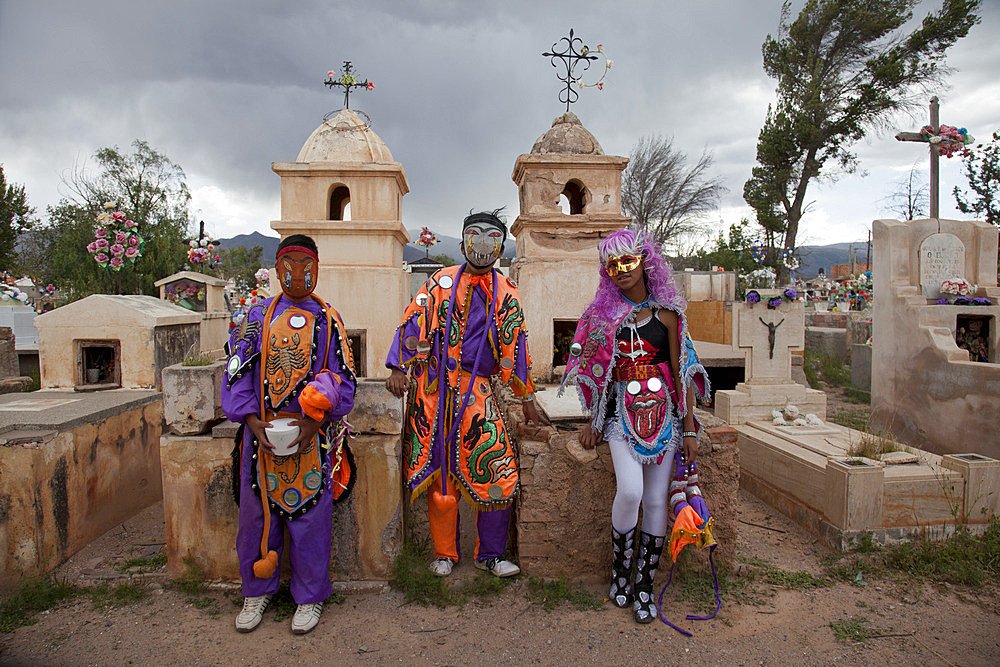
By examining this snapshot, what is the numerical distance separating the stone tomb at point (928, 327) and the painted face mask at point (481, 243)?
20.3ft

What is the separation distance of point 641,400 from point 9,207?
21032 millimetres

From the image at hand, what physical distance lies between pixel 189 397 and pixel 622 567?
283cm

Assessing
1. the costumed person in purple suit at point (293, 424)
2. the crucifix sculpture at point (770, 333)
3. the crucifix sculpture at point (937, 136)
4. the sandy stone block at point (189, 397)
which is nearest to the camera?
the costumed person in purple suit at point (293, 424)

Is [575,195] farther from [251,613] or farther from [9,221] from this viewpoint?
→ [9,221]

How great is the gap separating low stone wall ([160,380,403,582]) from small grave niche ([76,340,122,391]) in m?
2.90

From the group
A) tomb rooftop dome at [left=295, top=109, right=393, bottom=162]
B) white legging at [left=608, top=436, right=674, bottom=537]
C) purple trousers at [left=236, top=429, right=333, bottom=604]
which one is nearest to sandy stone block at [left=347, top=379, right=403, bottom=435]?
purple trousers at [left=236, top=429, right=333, bottom=604]

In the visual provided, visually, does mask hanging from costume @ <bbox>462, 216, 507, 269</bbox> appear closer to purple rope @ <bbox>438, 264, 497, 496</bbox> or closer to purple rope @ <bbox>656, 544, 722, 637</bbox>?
purple rope @ <bbox>438, 264, 497, 496</bbox>

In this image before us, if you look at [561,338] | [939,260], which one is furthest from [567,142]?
[939,260]

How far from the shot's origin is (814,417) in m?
6.00

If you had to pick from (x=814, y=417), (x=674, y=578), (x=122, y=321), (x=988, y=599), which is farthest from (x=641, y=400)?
(x=122, y=321)

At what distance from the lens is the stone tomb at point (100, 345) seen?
5.66m

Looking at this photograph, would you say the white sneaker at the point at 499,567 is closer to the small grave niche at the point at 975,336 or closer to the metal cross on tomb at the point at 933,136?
the small grave niche at the point at 975,336

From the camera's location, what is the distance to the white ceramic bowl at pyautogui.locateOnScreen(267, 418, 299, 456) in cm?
292

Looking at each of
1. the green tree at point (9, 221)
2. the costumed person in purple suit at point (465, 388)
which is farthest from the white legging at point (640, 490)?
the green tree at point (9, 221)
